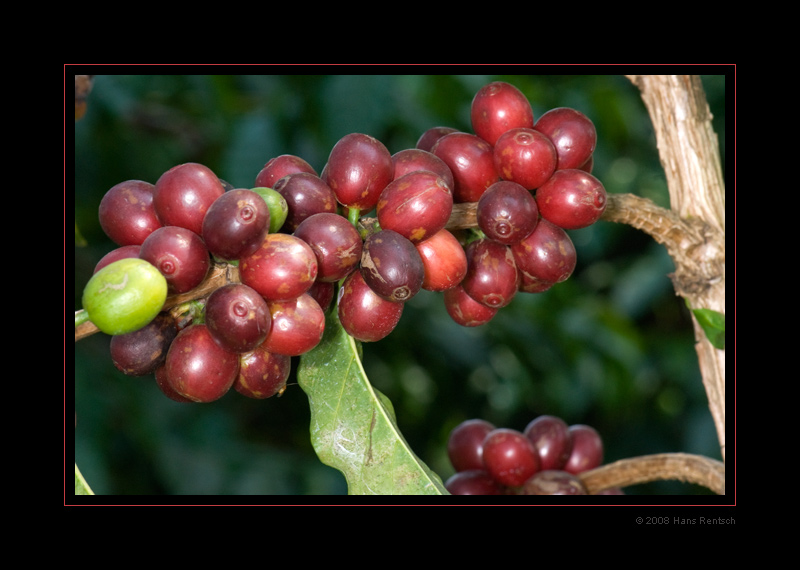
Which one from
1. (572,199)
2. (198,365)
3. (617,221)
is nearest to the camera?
(198,365)

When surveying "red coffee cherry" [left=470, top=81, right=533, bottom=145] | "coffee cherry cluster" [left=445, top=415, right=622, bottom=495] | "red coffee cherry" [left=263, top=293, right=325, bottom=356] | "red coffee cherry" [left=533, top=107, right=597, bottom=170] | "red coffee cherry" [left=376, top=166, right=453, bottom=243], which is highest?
"red coffee cherry" [left=470, top=81, right=533, bottom=145]

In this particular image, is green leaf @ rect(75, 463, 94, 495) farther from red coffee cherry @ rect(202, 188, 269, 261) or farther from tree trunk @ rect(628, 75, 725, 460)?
tree trunk @ rect(628, 75, 725, 460)

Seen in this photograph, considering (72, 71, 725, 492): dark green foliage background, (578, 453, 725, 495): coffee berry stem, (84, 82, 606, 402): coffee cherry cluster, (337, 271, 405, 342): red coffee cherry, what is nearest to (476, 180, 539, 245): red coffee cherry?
(84, 82, 606, 402): coffee cherry cluster

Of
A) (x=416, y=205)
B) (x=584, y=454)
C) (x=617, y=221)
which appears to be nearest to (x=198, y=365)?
(x=416, y=205)

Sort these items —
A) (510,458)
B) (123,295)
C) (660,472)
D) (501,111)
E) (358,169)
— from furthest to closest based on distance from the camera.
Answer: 1. (510,458)
2. (660,472)
3. (501,111)
4. (358,169)
5. (123,295)

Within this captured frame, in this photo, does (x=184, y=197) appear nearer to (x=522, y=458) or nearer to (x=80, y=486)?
(x=80, y=486)

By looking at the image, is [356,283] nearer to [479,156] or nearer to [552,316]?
[479,156]

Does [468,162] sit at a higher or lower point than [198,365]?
higher
